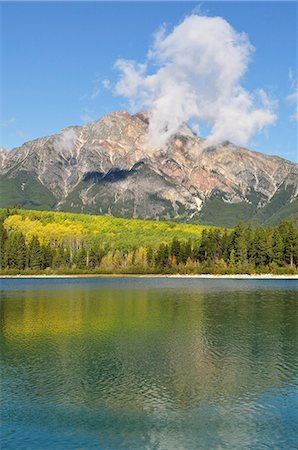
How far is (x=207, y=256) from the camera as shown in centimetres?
18925

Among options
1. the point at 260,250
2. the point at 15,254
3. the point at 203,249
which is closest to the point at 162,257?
the point at 203,249

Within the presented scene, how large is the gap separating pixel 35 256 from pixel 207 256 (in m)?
68.6

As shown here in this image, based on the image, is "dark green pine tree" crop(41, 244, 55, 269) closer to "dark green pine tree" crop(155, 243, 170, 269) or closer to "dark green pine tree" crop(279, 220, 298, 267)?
"dark green pine tree" crop(155, 243, 170, 269)

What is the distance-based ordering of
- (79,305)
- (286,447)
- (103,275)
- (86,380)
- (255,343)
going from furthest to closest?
(103,275)
(79,305)
(255,343)
(86,380)
(286,447)

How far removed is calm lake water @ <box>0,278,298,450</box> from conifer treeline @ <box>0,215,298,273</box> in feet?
350

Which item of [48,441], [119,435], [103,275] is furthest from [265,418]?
[103,275]

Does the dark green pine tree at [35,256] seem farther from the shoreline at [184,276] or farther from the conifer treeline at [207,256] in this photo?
the shoreline at [184,276]

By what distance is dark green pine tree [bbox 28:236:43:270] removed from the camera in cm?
19475

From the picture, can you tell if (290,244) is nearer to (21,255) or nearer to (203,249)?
(203,249)

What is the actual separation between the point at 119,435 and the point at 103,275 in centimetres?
16735

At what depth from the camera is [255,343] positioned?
47.2 m

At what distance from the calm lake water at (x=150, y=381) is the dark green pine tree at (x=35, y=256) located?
13082 centimetres

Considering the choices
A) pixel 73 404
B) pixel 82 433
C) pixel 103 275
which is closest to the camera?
pixel 82 433

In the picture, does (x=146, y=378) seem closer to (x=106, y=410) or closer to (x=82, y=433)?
(x=106, y=410)
